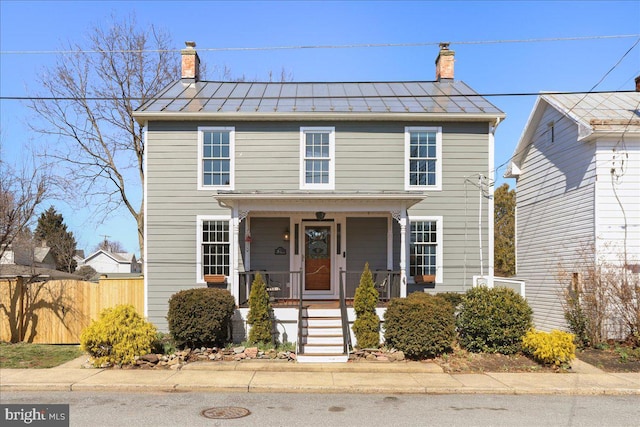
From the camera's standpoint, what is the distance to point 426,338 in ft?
34.0

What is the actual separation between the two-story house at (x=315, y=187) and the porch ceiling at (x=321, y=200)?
116 cm

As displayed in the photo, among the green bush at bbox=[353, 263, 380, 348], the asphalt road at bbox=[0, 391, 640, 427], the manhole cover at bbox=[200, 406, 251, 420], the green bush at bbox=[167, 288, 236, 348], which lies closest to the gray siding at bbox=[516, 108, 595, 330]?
the green bush at bbox=[353, 263, 380, 348]

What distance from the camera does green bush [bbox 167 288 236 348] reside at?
10516 millimetres

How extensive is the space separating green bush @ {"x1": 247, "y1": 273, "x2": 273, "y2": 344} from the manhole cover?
3761mm

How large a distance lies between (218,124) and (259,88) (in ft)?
10.5

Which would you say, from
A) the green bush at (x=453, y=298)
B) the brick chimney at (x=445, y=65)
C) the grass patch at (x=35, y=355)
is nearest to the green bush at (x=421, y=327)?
the green bush at (x=453, y=298)

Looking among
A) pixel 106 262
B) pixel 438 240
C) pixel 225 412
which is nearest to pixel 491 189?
pixel 438 240

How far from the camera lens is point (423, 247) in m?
13.7

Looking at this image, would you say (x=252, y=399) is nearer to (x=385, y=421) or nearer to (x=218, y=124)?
(x=385, y=421)

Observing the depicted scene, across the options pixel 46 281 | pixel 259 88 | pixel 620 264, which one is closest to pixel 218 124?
pixel 259 88

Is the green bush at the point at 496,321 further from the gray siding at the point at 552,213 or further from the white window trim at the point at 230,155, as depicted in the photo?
the white window trim at the point at 230,155

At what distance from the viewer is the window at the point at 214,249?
1344 centimetres

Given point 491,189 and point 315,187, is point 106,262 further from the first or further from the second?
point 491,189

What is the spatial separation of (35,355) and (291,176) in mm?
7508
